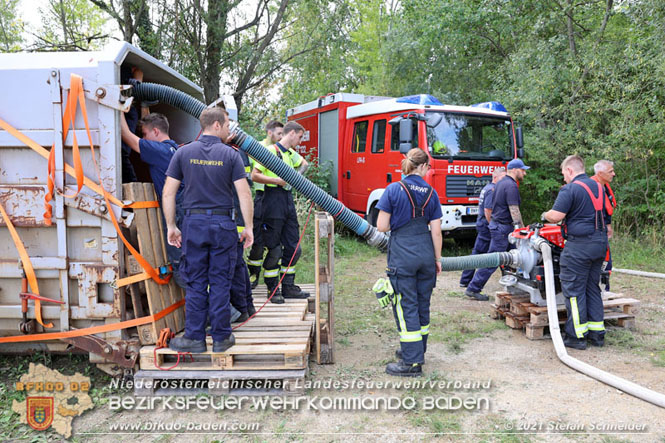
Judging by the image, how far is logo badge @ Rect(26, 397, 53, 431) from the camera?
3202 mm

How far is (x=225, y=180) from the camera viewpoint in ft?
11.7

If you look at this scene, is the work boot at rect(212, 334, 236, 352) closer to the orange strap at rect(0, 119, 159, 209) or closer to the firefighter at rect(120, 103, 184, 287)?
the firefighter at rect(120, 103, 184, 287)

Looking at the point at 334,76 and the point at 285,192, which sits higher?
the point at 334,76

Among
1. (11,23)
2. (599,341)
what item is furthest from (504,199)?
(11,23)

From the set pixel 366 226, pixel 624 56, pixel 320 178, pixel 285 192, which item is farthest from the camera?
pixel 320 178

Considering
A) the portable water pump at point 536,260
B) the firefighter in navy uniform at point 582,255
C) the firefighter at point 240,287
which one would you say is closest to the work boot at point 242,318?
the firefighter at point 240,287

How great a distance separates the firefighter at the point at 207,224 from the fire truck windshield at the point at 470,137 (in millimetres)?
5278

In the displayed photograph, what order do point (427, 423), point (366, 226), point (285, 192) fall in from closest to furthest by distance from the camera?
A: point (427, 423) < point (366, 226) < point (285, 192)

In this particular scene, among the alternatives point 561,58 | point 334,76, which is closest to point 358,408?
point 561,58

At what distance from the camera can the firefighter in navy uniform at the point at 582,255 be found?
4.57m

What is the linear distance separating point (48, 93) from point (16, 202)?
0.81m

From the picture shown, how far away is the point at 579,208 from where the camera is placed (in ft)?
15.1

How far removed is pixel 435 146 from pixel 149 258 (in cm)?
576

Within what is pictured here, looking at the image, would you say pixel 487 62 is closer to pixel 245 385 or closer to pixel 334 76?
pixel 334 76
